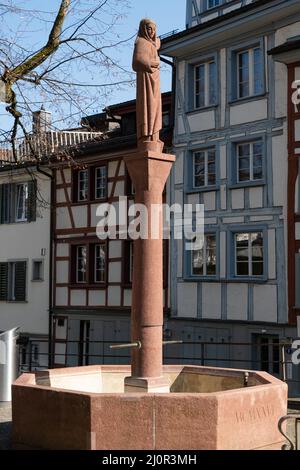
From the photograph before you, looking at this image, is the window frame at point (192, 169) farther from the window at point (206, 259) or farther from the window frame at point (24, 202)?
the window frame at point (24, 202)

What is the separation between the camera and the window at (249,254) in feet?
67.4

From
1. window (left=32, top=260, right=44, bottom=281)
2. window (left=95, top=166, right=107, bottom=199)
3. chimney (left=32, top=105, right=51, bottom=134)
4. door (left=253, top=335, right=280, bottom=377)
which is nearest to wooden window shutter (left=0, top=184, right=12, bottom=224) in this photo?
window (left=32, top=260, right=44, bottom=281)

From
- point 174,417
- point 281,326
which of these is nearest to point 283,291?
point 281,326

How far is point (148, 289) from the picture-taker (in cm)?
890

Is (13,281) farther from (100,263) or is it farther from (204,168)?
(204,168)

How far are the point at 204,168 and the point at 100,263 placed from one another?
553cm

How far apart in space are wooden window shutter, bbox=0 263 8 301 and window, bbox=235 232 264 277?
429 inches

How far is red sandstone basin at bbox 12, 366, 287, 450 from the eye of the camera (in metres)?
7.47

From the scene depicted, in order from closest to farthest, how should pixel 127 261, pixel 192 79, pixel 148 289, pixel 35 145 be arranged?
1. pixel 148 289
2. pixel 35 145
3. pixel 192 79
4. pixel 127 261

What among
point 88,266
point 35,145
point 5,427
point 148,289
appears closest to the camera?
point 148,289

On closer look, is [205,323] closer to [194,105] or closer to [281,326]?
[281,326]

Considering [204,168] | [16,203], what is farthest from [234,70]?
[16,203]
